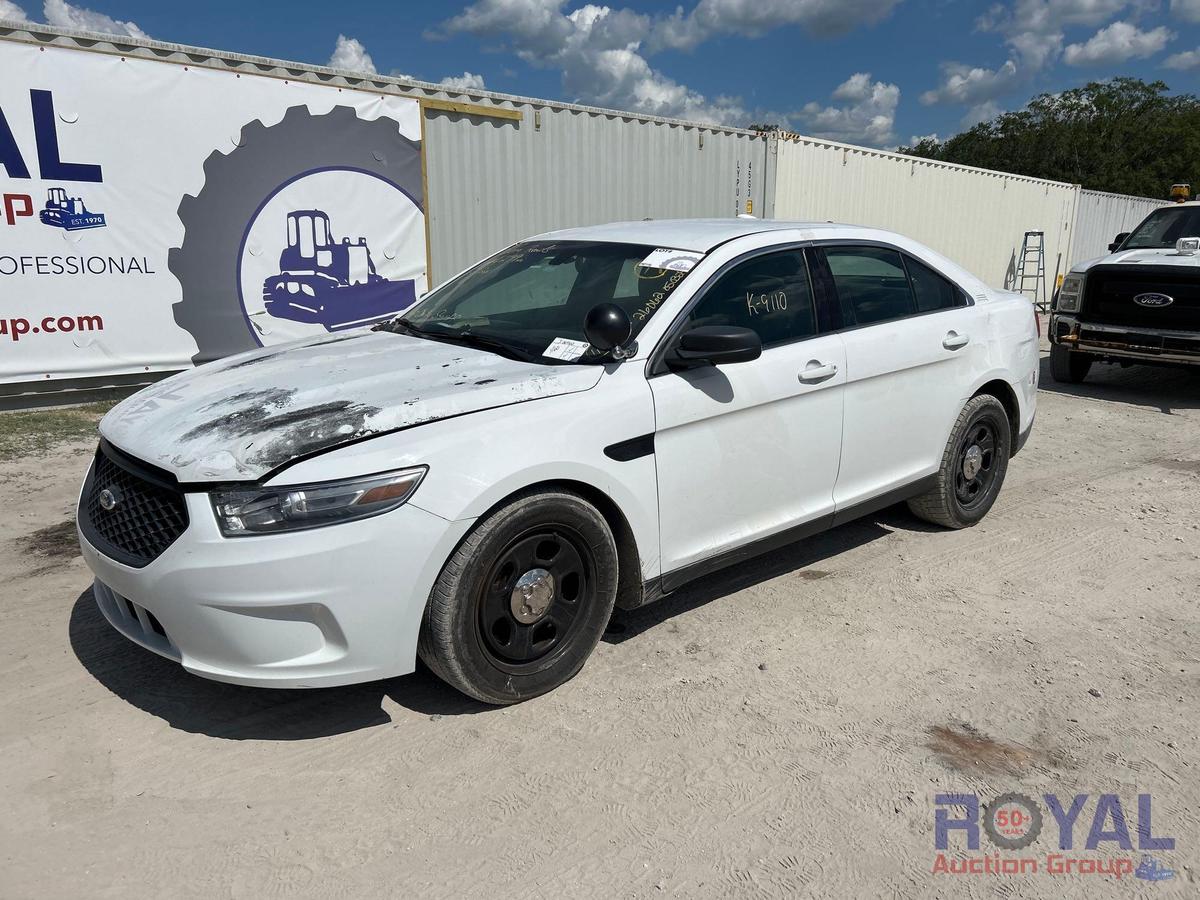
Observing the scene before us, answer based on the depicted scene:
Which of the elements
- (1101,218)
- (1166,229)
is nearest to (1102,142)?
(1101,218)

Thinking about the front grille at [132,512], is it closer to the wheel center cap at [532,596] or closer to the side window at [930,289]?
the wheel center cap at [532,596]

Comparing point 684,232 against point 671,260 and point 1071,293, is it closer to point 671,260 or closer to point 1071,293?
point 671,260

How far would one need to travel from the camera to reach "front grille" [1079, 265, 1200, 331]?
27.5ft

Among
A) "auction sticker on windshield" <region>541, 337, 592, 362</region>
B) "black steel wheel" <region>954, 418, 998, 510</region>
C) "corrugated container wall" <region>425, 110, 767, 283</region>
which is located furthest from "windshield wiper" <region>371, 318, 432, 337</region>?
"corrugated container wall" <region>425, 110, 767, 283</region>

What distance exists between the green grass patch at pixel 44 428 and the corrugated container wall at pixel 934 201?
10.2m

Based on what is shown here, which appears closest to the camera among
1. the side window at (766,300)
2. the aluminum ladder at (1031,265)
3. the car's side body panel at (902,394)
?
the side window at (766,300)

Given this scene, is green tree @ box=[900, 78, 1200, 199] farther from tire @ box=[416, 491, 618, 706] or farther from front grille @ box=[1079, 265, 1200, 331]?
tire @ box=[416, 491, 618, 706]

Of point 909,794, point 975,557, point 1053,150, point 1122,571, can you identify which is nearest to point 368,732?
point 909,794

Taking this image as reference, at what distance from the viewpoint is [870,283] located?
434 cm

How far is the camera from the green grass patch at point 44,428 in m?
6.51

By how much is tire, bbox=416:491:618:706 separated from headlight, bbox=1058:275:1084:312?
26.5 feet

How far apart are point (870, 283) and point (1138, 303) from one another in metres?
5.99

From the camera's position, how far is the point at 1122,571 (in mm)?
4512

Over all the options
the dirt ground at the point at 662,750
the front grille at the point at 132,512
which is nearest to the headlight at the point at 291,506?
the front grille at the point at 132,512
